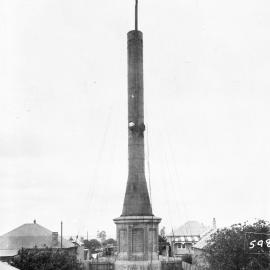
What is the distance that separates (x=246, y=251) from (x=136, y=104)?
15457 millimetres

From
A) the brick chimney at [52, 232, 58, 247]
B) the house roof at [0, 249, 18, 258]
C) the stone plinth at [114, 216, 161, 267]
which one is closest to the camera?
the stone plinth at [114, 216, 161, 267]

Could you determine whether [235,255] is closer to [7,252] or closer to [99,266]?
[99,266]

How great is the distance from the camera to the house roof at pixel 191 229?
293ft

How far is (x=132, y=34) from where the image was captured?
1458 inches

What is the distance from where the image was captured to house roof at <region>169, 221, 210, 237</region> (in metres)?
89.2

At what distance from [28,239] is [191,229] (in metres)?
46.2

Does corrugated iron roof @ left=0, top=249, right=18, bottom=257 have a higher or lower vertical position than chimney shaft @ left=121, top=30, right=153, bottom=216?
lower

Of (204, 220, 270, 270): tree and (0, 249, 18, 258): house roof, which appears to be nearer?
(204, 220, 270, 270): tree

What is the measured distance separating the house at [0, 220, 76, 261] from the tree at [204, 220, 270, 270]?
29.6 metres

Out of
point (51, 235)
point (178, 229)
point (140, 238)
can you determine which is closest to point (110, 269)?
point (140, 238)

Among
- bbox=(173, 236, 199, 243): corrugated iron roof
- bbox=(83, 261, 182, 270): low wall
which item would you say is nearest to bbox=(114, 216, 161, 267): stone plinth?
bbox=(83, 261, 182, 270): low wall

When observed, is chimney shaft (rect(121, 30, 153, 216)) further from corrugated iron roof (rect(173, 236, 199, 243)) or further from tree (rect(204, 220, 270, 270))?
corrugated iron roof (rect(173, 236, 199, 243))

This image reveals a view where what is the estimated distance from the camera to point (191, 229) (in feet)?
297

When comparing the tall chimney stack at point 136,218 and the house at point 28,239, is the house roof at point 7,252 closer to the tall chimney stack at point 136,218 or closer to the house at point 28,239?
the house at point 28,239
